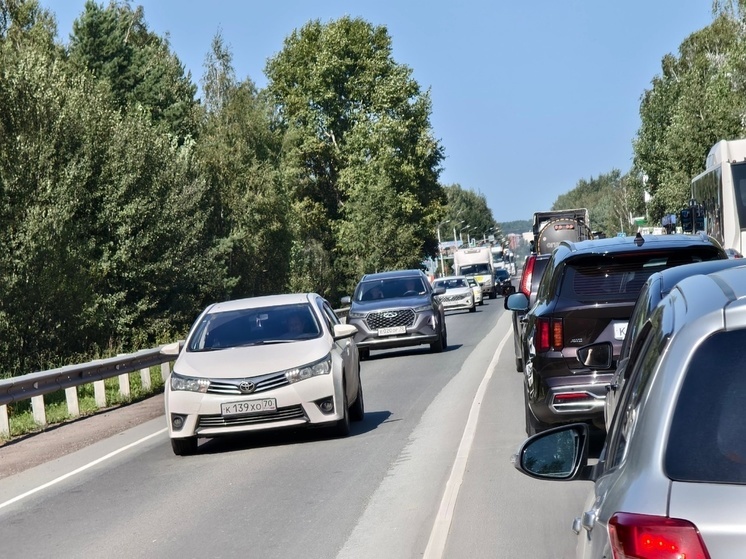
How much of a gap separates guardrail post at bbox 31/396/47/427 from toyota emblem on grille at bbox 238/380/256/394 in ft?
20.6

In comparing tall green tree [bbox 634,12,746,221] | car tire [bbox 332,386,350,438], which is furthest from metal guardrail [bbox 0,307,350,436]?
tall green tree [bbox 634,12,746,221]

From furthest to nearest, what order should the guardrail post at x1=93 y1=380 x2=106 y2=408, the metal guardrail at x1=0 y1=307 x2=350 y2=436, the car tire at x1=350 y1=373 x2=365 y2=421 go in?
the guardrail post at x1=93 y1=380 x2=106 y2=408 < the metal guardrail at x1=0 y1=307 x2=350 y2=436 < the car tire at x1=350 y1=373 x2=365 y2=421

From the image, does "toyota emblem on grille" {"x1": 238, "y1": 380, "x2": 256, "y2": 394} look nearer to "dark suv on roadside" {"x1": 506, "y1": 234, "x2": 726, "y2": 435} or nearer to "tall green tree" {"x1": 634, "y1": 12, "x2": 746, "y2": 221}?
"dark suv on roadside" {"x1": 506, "y1": 234, "x2": 726, "y2": 435}

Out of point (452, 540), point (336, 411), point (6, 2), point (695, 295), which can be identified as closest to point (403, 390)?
point (336, 411)

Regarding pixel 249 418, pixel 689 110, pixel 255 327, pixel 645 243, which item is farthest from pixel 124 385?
pixel 689 110

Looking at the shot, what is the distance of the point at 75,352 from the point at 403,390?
1388 cm

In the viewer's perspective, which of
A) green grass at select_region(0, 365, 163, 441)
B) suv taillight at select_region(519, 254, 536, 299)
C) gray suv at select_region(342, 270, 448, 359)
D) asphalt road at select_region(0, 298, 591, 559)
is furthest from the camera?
gray suv at select_region(342, 270, 448, 359)

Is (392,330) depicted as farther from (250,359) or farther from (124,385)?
(250,359)

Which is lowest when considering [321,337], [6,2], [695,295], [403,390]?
[403,390]

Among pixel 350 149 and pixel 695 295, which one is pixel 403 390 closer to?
pixel 695 295

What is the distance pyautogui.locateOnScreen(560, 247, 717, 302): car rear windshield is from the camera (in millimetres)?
10188

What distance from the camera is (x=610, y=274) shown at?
10.3 m

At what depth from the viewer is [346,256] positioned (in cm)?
7812

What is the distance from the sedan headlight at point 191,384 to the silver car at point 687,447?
32.5ft
